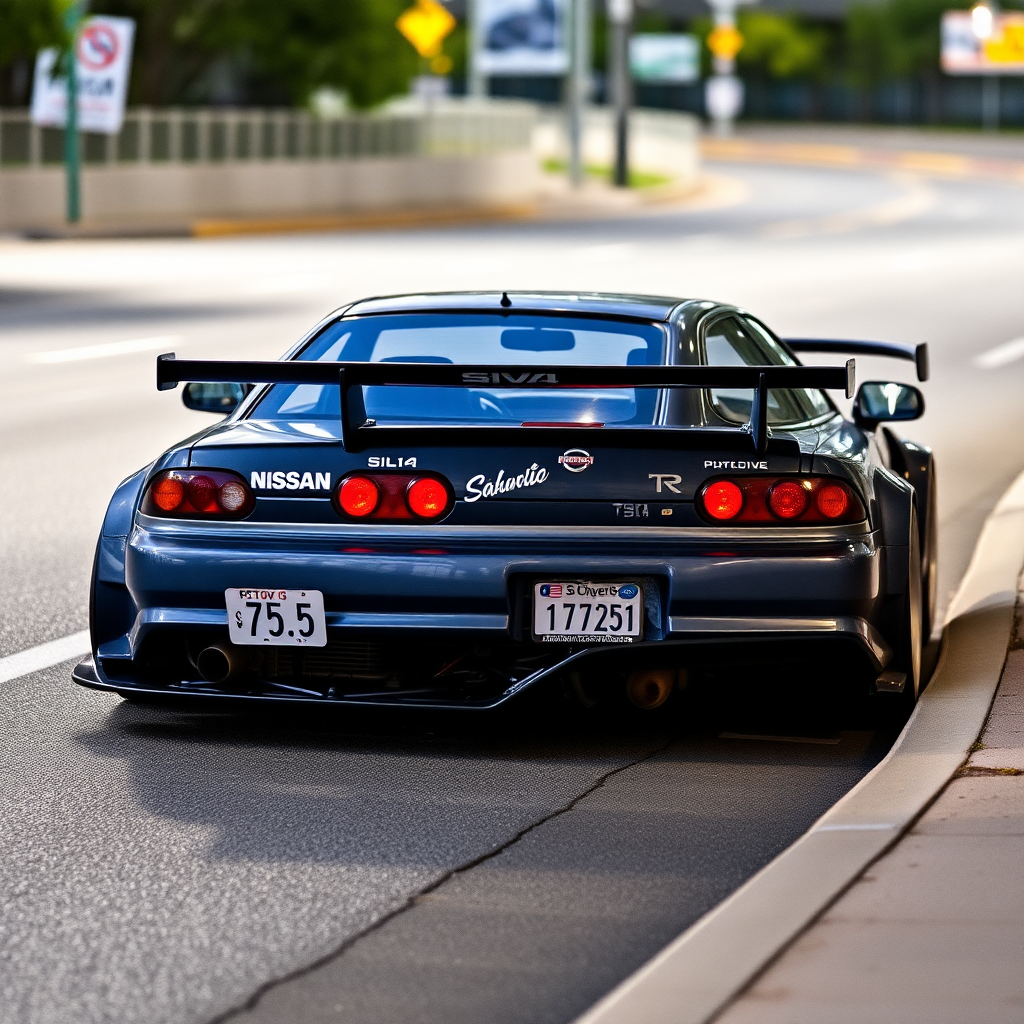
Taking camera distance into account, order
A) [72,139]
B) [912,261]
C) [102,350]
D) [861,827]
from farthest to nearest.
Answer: [72,139], [912,261], [102,350], [861,827]

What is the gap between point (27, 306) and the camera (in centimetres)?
2238

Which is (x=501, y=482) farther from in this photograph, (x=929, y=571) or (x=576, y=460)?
(x=929, y=571)

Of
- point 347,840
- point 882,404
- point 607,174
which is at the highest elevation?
point 882,404

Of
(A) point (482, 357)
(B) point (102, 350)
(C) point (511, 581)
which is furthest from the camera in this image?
(B) point (102, 350)

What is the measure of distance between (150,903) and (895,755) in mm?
2007

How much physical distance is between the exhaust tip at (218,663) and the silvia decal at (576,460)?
103 cm

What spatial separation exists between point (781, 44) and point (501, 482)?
101318 millimetres

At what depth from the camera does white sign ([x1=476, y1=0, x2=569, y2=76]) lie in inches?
2402

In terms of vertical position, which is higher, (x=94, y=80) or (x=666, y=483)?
(x=94, y=80)

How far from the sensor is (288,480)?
590 cm

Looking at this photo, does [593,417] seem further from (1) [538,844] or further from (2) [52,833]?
(2) [52,833]

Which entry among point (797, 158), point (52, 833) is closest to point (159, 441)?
point (52, 833)

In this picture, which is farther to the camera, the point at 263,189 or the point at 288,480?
the point at 263,189

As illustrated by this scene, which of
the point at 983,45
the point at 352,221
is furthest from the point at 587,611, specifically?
the point at 983,45
